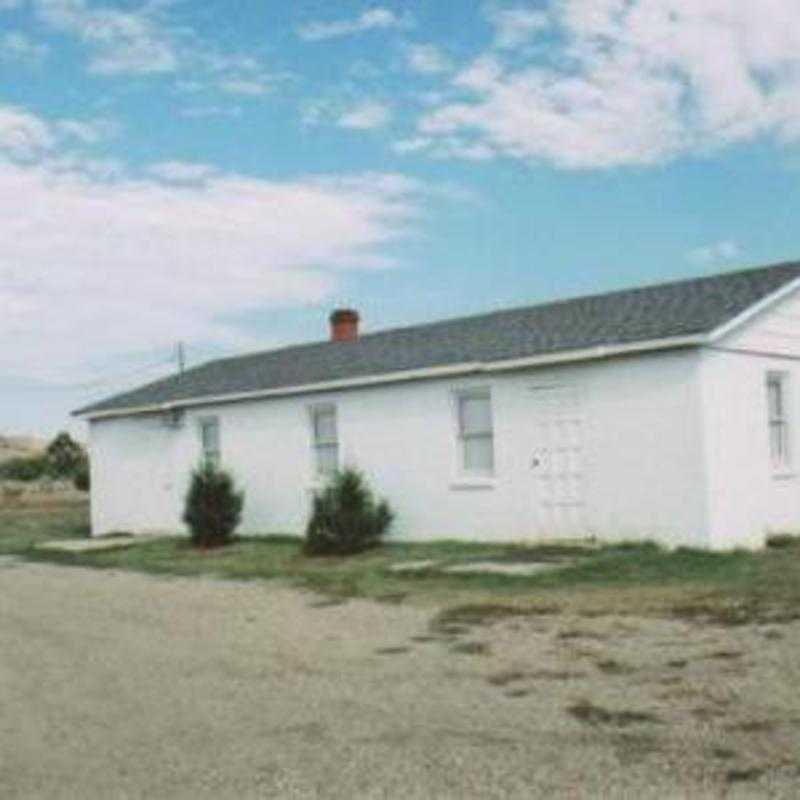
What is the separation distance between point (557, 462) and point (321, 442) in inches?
215

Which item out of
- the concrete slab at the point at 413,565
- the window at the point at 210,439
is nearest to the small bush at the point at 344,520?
the concrete slab at the point at 413,565

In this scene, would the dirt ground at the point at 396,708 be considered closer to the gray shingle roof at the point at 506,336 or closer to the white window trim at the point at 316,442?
the gray shingle roof at the point at 506,336

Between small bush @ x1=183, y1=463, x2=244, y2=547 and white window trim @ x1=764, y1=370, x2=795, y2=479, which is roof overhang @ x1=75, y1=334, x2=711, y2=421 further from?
white window trim @ x1=764, y1=370, x2=795, y2=479

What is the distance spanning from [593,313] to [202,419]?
861cm

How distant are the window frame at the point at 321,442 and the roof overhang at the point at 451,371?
36 centimetres

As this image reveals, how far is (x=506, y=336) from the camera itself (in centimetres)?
2348

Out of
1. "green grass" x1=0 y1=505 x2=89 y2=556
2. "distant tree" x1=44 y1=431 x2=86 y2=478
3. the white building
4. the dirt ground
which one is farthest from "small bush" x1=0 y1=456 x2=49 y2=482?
the dirt ground

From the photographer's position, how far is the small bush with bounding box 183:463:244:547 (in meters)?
25.9

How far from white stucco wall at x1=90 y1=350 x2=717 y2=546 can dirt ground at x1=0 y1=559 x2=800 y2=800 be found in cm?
645

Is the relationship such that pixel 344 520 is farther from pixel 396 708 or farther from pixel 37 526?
pixel 37 526

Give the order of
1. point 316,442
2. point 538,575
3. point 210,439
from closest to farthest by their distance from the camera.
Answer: point 538,575, point 316,442, point 210,439

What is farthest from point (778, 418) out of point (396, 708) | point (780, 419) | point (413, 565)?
point (396, 708)

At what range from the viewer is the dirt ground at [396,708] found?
736 cm

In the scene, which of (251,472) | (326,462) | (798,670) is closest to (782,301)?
(326,462)
